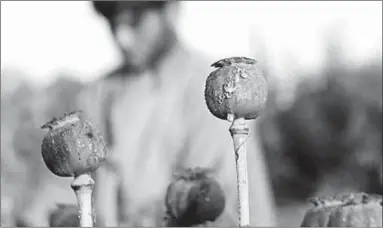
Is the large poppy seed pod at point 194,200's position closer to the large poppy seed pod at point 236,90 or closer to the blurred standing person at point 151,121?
the large poppy seed pod at point 236,90

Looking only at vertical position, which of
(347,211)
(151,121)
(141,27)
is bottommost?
(347,211)

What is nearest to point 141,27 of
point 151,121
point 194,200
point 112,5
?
point 112,5

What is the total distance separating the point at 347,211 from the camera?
1.93 m

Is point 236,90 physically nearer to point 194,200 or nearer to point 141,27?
point 194,200

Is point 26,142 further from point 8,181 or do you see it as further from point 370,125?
point 370,125

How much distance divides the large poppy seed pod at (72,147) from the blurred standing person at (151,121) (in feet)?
3.48

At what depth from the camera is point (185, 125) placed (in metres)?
3.08

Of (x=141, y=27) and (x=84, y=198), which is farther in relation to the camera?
(x=141, y=27)

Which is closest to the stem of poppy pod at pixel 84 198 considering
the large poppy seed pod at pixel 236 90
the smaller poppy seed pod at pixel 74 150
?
the smaller poppy seed pod at pixel 74 150

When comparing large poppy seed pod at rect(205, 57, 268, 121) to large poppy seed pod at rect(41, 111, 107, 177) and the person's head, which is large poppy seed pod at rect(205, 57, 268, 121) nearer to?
large poppy seed pod at rect(41, 111, 107, 177)

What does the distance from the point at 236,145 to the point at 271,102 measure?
17990mm

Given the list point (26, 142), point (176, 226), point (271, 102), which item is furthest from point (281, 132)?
point (176, 226)

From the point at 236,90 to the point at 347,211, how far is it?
357 mm

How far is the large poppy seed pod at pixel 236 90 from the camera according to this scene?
5.65 feet
